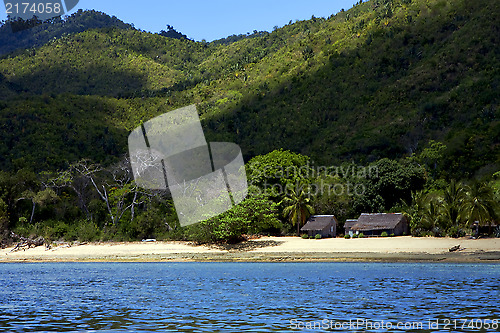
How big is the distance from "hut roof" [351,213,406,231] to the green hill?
56.7ft

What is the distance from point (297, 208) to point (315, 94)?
45851 millimetres

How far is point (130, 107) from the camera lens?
95.2 meters

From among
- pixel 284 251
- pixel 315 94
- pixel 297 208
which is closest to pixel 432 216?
pixel 297 208

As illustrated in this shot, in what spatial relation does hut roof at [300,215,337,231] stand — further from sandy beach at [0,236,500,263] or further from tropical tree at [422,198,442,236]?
tropical tree at [422,198,442,236]

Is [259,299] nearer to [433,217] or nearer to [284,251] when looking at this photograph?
[284,251]

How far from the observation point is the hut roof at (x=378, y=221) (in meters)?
46.0

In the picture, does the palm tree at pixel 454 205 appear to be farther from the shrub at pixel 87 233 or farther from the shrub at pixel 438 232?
the shrub at pixel 87 233

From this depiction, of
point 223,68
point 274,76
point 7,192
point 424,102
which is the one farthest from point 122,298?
point 223,68

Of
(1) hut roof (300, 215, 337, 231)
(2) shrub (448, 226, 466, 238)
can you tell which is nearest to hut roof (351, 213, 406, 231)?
(1) hut roof (300, 215, 337, 231)

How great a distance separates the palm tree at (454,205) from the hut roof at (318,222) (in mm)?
10378

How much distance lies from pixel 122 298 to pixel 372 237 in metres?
29.3

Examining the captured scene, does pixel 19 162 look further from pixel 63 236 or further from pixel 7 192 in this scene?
pixel 63 236

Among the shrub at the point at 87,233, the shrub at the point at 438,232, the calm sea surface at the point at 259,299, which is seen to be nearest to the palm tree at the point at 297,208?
the shrub at the point at 438,232

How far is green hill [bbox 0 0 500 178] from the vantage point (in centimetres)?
7212
